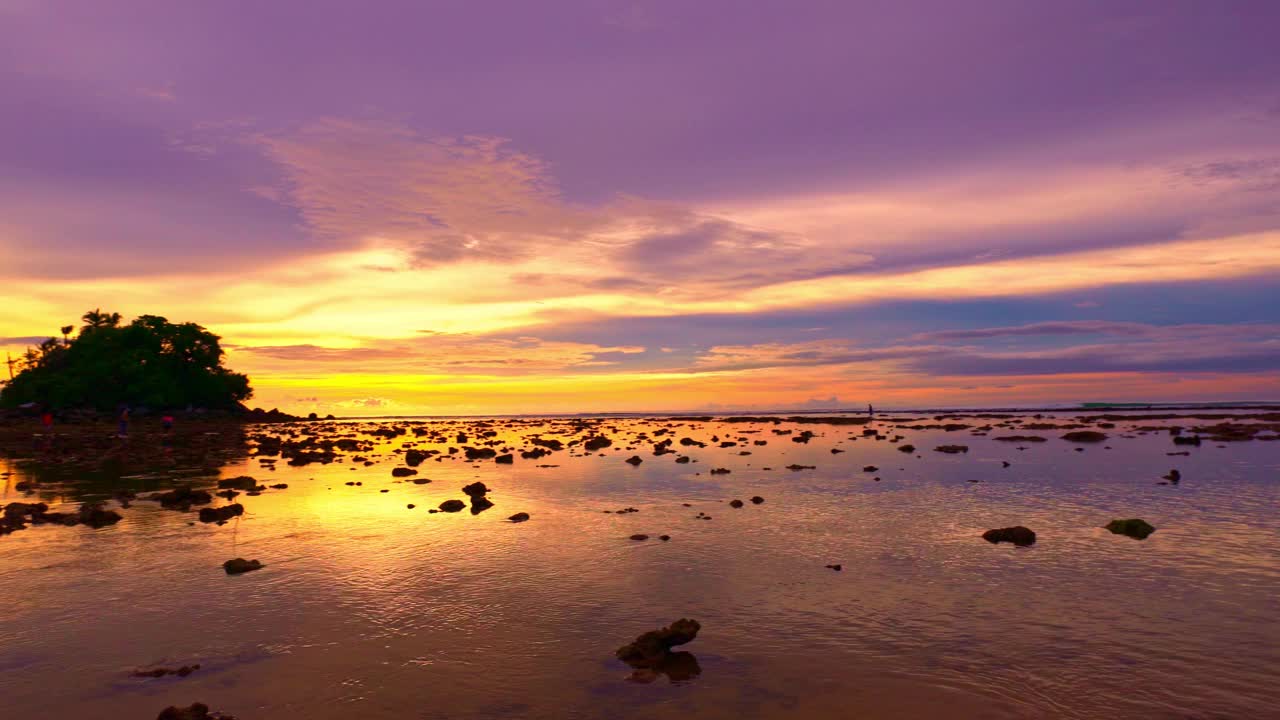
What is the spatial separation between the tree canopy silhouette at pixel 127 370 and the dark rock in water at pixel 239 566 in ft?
353

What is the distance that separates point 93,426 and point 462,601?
101351 mm

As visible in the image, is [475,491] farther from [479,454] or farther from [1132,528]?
[1132,528]

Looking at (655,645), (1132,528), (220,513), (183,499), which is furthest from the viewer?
(183,499)

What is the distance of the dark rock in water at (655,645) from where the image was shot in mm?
11523

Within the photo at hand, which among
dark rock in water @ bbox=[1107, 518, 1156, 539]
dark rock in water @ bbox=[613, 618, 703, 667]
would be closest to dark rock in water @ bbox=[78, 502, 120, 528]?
dark rock in water @ bbox=[613, 618, 703, 667]

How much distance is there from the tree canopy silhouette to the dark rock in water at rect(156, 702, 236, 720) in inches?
4600

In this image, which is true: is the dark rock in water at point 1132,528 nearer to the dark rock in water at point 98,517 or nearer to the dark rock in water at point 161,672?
the dark rock in water at point 161,672

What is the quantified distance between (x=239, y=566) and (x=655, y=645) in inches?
484

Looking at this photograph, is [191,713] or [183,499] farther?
[183,499]

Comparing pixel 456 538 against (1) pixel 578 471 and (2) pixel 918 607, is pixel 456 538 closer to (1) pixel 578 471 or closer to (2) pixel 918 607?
(2) pixel 918 607

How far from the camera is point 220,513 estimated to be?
25172 mm

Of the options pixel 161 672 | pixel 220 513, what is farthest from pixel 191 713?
pixel 220 513

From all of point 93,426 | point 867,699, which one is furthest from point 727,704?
point 93,426

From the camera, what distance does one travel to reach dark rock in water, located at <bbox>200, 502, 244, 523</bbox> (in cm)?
2461
